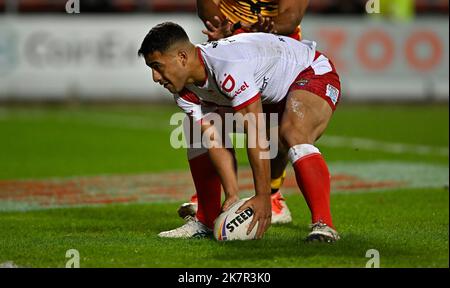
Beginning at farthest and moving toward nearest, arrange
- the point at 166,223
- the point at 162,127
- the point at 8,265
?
the point at 162,127, the point at 166,223, the point at 8,265

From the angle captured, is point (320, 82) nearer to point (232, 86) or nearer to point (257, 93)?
point (257, 93)

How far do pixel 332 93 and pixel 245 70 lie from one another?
823mm

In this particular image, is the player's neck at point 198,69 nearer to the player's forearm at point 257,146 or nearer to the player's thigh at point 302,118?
the player's forearm at point 257,146

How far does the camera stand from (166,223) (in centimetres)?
814

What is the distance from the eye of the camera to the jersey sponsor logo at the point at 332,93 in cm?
720

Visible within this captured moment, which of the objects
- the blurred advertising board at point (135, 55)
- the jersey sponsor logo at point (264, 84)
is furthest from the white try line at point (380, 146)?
the jersey sponsor logo at point (264, 84)

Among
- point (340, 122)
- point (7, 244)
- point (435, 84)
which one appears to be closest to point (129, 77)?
point (340, 122)

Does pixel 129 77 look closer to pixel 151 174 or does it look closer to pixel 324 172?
pixel 151 174

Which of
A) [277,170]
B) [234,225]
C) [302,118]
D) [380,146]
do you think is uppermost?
[302,118]

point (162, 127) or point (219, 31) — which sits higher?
point (219, 31)

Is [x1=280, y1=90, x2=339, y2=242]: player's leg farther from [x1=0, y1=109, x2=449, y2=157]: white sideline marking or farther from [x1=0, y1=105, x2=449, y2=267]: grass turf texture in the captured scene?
[x1=0, y1=109, x2=449, y2=157]: white sideline marking

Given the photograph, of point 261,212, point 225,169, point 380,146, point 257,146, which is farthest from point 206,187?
point 380,146

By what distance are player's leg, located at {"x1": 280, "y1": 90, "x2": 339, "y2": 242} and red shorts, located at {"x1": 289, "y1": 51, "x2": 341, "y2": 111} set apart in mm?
65
